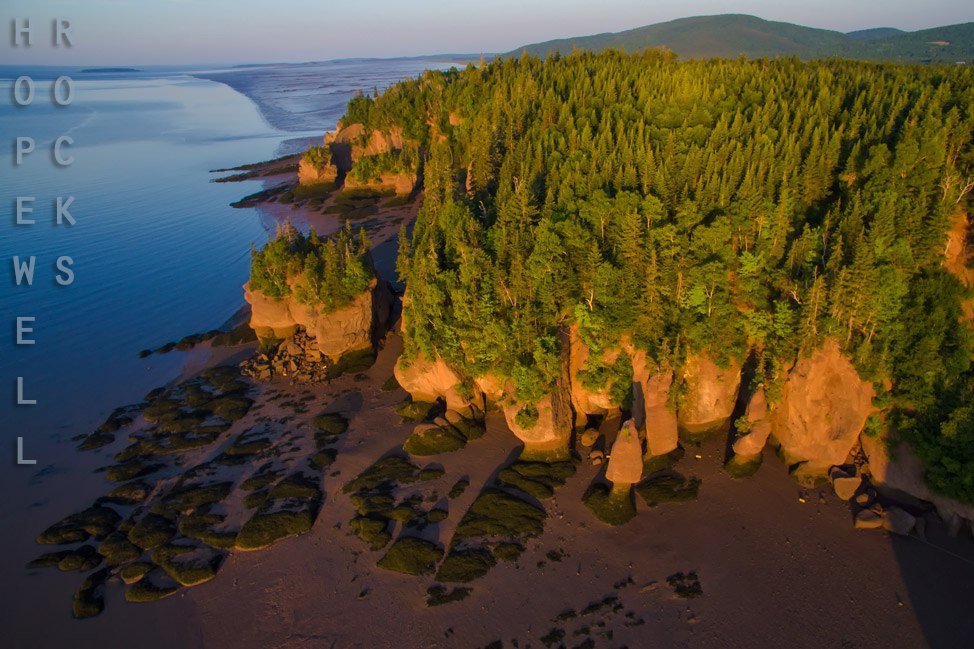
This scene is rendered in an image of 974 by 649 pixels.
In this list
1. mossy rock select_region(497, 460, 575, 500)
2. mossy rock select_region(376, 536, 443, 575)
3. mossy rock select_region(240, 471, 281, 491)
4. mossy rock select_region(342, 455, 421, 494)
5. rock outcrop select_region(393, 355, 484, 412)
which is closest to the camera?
mossy rock select_region(376, 536, 443, 575)

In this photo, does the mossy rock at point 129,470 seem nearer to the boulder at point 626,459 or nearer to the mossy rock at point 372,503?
the mossy rock at point 372,503

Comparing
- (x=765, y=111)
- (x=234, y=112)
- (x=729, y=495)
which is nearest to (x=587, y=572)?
(x=729, y=495)

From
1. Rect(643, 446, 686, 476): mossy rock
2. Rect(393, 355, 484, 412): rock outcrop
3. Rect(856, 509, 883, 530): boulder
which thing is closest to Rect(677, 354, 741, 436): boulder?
Rect(643, 446, 686, 476): mossy rock

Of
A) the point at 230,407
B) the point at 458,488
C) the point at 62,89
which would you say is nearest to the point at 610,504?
the point at 458,488

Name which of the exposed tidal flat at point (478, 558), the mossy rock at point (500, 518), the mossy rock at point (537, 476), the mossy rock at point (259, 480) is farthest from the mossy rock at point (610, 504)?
the mossy rock at point (259, 480)

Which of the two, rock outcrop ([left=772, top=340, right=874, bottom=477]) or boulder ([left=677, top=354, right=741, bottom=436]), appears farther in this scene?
boulder ([left=677, top=354, right=741, bottom=436])

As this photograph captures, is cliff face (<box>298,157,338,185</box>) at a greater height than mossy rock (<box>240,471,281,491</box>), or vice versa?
cliff face (<box>298,157,338,185</box>)

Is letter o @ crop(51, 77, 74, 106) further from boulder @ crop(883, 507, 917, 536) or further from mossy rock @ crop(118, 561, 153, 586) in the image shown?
boulder @ crop(883, 507, 917, 536)

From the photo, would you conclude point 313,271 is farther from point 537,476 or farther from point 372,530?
point 537,476
